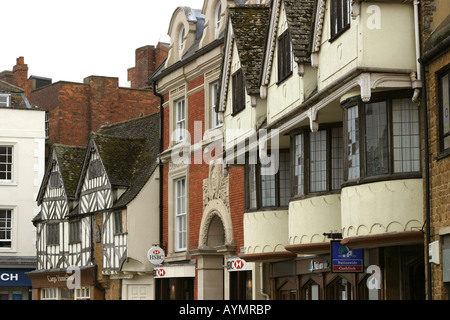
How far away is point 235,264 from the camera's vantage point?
27125mm

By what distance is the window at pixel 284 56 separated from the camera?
21.4 metres

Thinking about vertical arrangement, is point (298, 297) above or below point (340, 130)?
below

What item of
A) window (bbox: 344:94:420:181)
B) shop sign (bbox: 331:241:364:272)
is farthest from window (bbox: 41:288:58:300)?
window (bbox: 344:94:420:181)

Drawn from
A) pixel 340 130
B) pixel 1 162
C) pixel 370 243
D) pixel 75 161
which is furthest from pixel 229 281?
pixel 1 162

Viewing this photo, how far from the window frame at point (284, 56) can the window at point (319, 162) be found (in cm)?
152

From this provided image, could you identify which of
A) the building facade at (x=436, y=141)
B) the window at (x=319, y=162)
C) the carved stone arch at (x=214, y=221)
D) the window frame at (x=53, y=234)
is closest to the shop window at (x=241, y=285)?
the carved stone arch at (x=214, y=221)

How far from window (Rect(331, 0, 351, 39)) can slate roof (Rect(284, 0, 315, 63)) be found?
1244 millimetres

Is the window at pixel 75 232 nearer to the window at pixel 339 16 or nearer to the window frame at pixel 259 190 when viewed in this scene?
the window frame at pixel 259 190

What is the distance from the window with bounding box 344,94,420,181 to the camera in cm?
1669

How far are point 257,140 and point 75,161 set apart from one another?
63.2 feet

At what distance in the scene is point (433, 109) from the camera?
16.0m

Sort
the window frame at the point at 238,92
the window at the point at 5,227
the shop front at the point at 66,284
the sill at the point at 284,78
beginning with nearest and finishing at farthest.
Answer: the sill at the point at 284,78 < the window frame at the point at 238,92 < the shop front at the point at 66,284 < the window at the point at 5,227

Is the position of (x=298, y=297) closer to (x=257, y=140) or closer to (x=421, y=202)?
(x=257, y=140)

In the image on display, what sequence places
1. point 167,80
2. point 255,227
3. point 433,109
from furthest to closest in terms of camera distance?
point 167,80, point 255,227, point 433,109
